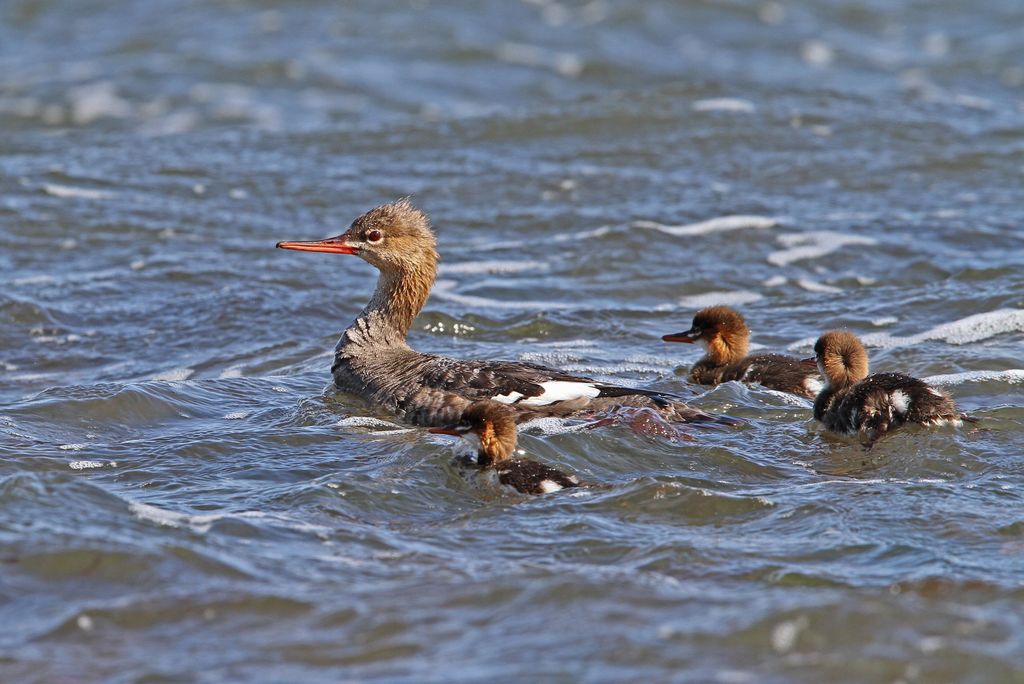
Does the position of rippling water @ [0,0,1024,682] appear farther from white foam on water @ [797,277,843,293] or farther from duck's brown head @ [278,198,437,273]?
duck's brown head @ [278,198,437,273]

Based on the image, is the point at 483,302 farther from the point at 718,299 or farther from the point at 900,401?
the point at 900,401

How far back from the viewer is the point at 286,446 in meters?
6.91

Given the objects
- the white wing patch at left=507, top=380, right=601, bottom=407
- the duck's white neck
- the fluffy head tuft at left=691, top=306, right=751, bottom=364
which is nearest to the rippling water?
the white wing patch at left=507, top=380, right=601, bottom=407

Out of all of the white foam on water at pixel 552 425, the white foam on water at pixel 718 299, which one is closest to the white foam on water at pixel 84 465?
the white foam on water at pixel 552 425

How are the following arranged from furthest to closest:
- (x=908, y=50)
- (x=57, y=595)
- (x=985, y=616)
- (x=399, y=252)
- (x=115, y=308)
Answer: (x=908, y=50) → (x=115, y=308) → (x=399, y=252) → (x=57, y=595) → (x=985, y=616)

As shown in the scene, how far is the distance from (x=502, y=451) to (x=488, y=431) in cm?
12

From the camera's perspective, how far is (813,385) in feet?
25.8

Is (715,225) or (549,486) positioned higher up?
(715,225)

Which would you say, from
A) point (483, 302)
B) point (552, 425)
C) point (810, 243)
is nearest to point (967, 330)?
point (810, 243)

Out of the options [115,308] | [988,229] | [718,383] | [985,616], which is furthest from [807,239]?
[985,616]

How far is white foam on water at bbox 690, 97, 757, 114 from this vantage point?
50.0 feet

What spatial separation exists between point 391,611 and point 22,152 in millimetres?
10871

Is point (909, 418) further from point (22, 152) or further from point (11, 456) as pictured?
point (22, 152)

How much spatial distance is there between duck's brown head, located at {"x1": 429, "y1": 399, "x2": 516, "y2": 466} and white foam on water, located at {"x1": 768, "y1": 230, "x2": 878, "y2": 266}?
5.10m
